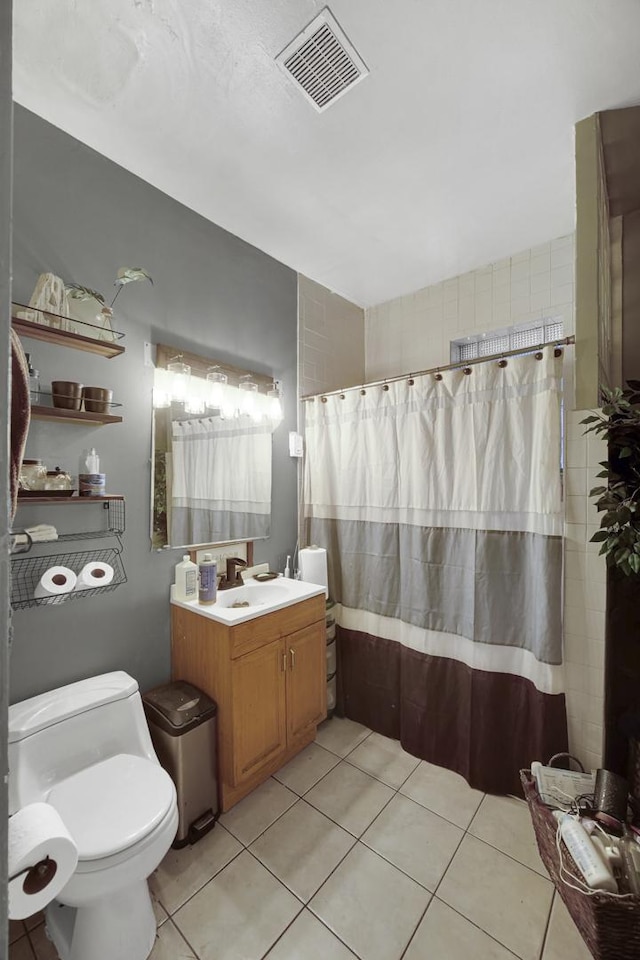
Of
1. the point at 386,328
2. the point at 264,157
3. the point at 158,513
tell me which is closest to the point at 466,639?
the point at 158,513

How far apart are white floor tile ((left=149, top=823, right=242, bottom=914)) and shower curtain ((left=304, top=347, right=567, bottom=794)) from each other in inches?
39.6

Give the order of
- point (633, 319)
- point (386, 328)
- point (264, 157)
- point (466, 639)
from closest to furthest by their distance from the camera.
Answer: point (264, 157), point (633, 319), point (466, 639), point (386, 328)

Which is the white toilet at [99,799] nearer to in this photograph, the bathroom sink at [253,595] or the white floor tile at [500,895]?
the bathroom sink at [253,595]

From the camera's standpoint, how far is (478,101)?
1.45 metres

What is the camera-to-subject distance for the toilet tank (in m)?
1.31

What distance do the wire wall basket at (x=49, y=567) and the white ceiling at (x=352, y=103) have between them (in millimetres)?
1695

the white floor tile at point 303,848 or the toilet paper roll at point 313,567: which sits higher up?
the toilet paper roll at point 313,567

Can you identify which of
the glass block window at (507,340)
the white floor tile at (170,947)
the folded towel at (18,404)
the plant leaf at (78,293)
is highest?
the glass block window at (507,340)

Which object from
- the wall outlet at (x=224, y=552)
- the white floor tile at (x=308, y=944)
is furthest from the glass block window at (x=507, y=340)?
the white floor tile at (x=308, y=944)

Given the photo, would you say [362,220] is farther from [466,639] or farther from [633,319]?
[466,639]

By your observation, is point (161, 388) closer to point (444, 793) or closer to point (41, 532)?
point (41, 532)

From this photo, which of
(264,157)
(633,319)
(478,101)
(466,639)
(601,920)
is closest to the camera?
(601,920)

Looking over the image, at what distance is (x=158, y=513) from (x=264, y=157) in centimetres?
162

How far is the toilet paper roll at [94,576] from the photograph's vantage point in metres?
1.54
